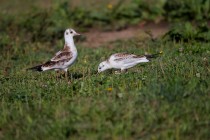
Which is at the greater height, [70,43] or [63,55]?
[70,43]

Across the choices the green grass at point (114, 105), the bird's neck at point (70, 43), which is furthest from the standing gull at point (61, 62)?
the green grass at point (114, 105)

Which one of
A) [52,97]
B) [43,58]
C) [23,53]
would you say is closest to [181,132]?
[52,97]

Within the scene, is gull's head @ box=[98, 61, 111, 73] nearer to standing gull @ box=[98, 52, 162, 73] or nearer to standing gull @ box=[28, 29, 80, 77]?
standing gull @ box=[98, 52, 162, 73]

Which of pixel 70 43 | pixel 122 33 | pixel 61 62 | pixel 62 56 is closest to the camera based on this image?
pixel 61 62

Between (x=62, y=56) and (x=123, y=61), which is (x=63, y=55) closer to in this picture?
(x=62, y=56)

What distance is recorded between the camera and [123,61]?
10836mm

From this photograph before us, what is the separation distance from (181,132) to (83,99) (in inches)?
66.5

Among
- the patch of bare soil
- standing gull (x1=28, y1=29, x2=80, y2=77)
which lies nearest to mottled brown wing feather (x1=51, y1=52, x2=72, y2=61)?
standing gull (x1=28, y1=29, x2=80, y2=77)

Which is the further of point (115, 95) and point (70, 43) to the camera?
point (70, 43)

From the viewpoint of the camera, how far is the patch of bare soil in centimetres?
1513

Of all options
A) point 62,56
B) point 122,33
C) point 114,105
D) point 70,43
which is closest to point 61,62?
point 62,56

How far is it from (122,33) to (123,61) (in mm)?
5011

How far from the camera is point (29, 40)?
50.1 feet

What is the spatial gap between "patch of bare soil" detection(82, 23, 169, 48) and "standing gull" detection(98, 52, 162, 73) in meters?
3.77
